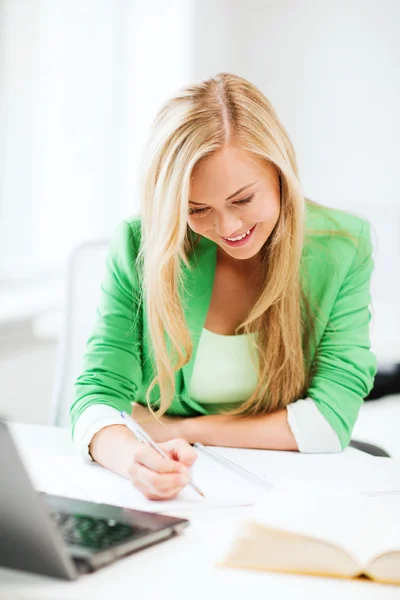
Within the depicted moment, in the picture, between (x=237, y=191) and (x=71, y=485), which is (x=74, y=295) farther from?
(x=71, y=485)

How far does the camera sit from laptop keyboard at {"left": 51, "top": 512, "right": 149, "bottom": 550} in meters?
0.76

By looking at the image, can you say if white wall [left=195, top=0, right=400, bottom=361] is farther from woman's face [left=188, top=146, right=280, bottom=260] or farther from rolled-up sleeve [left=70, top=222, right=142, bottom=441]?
woman's face [left=188, top=146, right=280, bottom=260]

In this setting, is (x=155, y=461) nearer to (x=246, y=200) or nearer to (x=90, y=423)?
(x=90, y=423)

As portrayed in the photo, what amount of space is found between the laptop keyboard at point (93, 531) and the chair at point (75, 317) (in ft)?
3.12

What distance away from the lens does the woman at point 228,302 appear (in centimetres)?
128

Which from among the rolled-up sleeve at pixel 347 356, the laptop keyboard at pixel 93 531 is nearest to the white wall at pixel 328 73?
the rolled-up sleeve at pixel 347 356

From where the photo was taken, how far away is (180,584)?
711 mm

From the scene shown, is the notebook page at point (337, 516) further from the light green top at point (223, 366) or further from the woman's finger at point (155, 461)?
the light green top at point (223, 366)

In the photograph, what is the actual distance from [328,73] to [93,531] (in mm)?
2452

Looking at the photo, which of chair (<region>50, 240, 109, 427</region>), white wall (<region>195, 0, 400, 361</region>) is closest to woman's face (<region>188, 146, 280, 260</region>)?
chair (<region>50, 240, 109, 427</region>)

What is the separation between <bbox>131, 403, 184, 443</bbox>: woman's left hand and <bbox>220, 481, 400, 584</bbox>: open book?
0.58 metres

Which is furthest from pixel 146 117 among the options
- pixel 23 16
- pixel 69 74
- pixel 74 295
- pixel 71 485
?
pixel 71 485

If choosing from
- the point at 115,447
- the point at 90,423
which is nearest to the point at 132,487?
the point at 115,447

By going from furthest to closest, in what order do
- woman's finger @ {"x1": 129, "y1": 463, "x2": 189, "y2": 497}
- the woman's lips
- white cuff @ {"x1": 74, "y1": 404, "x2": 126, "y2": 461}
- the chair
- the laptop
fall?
the chair → the woman's lips → white cuff @ {"x1": 74, "y1": 404, "x2": 126, "y2": 461} → woman's finger @ {"x1": 129, "y1": 463, "x2": 189, "y2": 497} → the laptop
